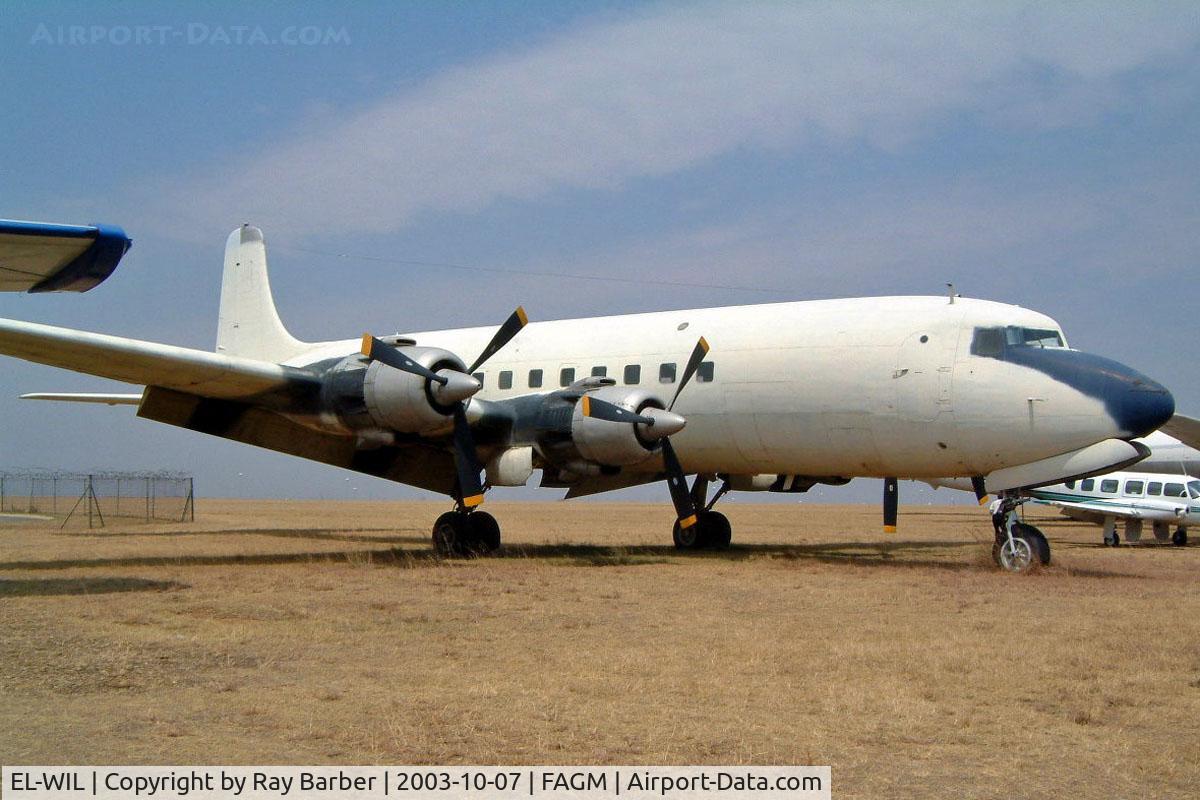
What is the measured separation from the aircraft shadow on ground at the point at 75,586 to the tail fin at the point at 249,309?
9573 millimetres

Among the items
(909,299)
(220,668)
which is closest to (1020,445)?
(909,299)

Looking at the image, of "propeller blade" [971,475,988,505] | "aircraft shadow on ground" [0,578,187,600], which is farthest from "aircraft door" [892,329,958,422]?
"aircraft shadow on ground" [0,578,187,600]

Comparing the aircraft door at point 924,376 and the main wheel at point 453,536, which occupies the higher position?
the aircraft door at point 924,376

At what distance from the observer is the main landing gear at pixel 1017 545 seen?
1479cm

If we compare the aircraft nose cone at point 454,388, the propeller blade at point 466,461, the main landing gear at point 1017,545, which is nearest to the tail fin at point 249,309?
the propeller blade at point 466,461

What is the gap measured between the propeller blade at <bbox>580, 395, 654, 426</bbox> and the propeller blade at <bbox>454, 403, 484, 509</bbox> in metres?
1.64

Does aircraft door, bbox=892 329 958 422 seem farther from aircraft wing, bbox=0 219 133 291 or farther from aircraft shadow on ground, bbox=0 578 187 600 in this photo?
aircraft wing, bbox=0 219 133 291

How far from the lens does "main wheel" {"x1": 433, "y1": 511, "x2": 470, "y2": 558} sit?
1706 cm

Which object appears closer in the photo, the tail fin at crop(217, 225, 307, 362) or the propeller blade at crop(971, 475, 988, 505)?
the propeller blade at crop(971, 475, 988, 505)

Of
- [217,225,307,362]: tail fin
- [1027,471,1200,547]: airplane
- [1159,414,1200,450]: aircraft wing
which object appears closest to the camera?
[217,225,307,362]: tail fin

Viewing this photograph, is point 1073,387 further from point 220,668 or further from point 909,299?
point 220,668

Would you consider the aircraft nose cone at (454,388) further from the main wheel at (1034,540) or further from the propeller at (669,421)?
the main wheel at (1034,540)

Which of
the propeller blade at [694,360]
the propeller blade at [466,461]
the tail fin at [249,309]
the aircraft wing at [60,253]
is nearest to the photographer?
the aircraft wing at [60,253]

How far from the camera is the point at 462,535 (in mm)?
17047
